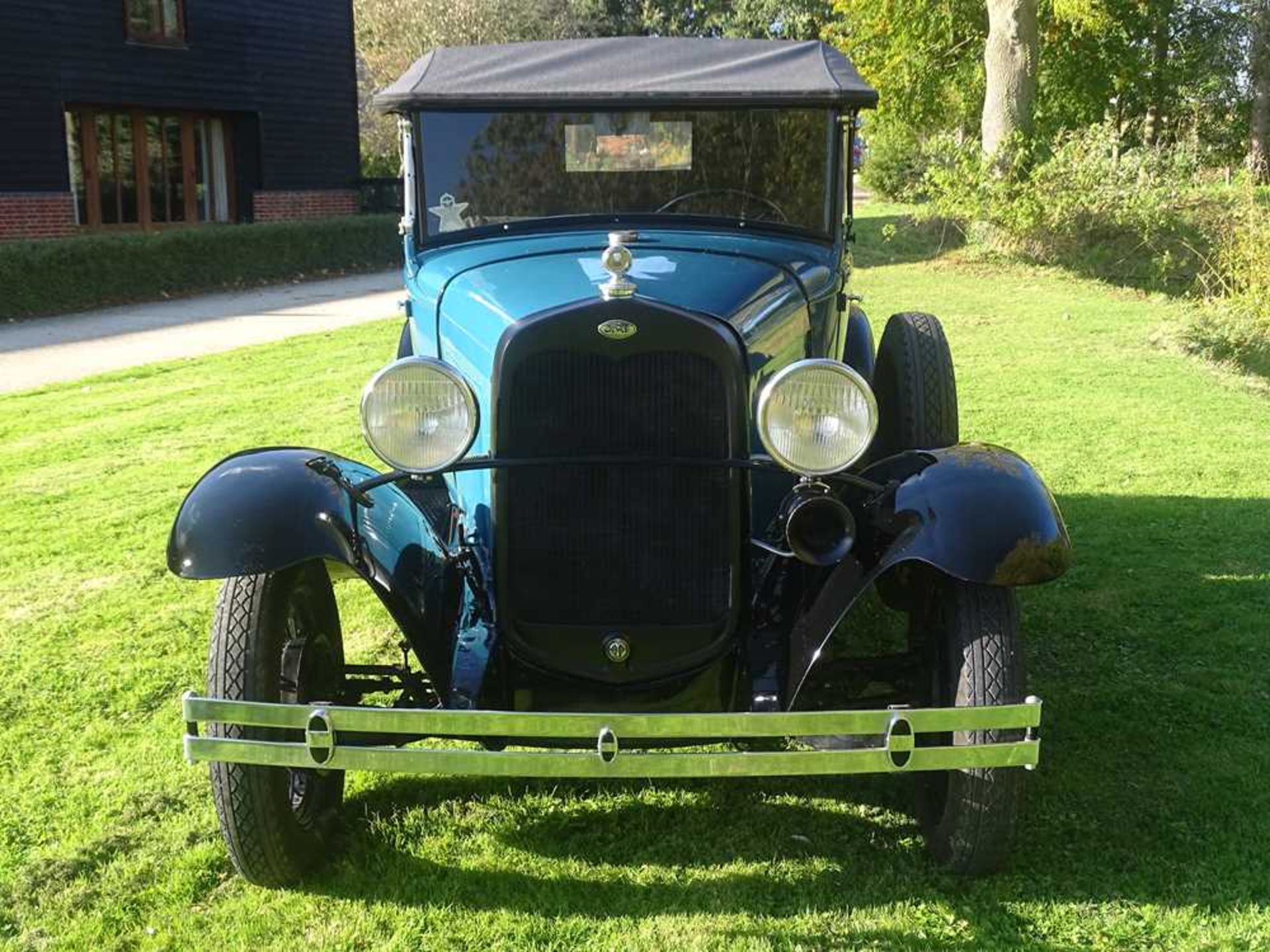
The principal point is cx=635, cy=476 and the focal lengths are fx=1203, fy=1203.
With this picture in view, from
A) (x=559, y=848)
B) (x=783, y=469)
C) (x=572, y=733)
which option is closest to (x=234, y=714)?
(x=572, y=733)

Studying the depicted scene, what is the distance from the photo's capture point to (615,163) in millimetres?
3842

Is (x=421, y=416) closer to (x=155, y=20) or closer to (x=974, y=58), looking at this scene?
(x=155, y=20)

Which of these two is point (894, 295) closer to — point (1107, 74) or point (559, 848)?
point (1107, 74)

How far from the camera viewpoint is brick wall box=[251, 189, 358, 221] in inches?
752

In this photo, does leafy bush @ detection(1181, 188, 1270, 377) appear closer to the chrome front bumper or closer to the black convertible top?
the black convertible top

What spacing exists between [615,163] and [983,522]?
177 cm

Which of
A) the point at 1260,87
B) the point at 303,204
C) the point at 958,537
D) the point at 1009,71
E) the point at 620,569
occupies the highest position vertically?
the point at 1260,87

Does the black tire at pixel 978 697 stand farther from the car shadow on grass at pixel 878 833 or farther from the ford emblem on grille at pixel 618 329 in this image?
the ford emblem on grille at pixel 618 329

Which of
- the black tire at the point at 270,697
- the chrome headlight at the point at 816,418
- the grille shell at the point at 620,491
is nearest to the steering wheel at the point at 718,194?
the grille shell at the point at 620,491

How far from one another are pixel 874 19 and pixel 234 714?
68.9 ft

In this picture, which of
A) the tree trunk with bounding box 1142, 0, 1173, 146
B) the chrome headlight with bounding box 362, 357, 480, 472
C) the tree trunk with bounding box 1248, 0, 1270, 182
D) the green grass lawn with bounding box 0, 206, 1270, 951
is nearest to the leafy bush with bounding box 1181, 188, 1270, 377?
the green grass lawn with bounding box 0, 206, 1270, 951

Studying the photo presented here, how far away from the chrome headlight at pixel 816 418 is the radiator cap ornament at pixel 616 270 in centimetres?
40

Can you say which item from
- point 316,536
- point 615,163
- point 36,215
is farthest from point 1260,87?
point 316,536

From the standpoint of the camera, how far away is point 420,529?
3230 millimetres
